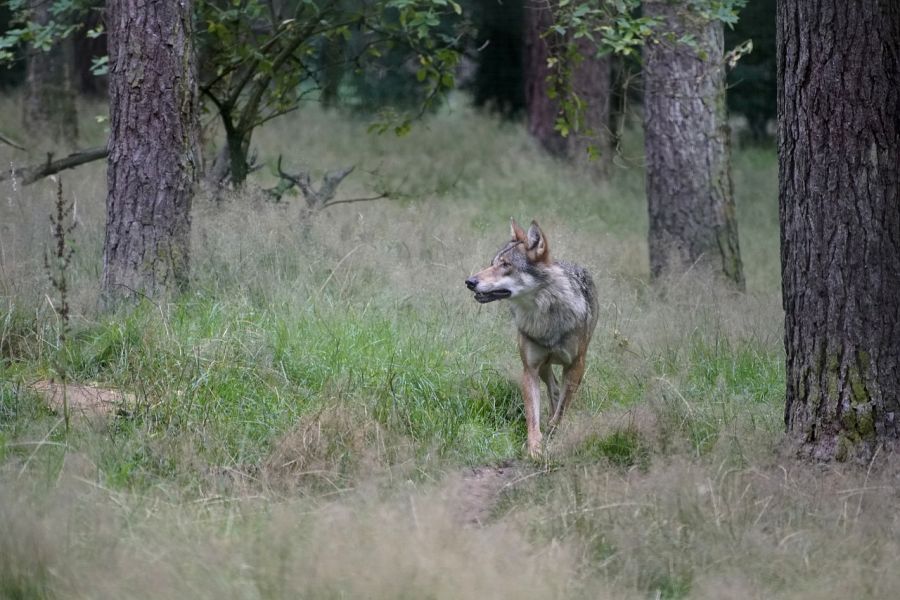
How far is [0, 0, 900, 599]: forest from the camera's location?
14.8 feet

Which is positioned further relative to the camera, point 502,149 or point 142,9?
point 502,149

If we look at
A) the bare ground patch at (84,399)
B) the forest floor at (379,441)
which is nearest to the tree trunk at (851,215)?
the forest floor at (379,441)

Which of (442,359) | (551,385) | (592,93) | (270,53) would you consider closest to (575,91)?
(592,93)

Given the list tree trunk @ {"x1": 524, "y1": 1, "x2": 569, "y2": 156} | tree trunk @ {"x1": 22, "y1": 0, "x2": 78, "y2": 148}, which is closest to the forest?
tree trunk @ {"x1": 22, "y1": 0, "x2": 78, "y2": 148}

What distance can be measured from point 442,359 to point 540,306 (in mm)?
814

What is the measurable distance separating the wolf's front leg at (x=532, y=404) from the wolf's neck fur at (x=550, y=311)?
0.90 ft

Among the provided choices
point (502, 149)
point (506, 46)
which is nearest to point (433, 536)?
point (502, 149)

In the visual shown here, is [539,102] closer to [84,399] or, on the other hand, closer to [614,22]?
[614,22]

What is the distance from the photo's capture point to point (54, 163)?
440 inches

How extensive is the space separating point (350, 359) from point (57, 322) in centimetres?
197

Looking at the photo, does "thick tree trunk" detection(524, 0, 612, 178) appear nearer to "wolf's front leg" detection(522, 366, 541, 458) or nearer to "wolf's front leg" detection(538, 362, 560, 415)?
"wolf's front leg" detection(538, 362, 560, 415)

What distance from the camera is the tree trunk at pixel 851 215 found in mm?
5637

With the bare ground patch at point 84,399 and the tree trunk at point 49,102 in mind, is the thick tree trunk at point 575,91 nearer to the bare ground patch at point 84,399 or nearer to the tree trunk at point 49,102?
the tree trunk at point 49,102

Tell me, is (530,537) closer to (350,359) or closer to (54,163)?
(350,359)
